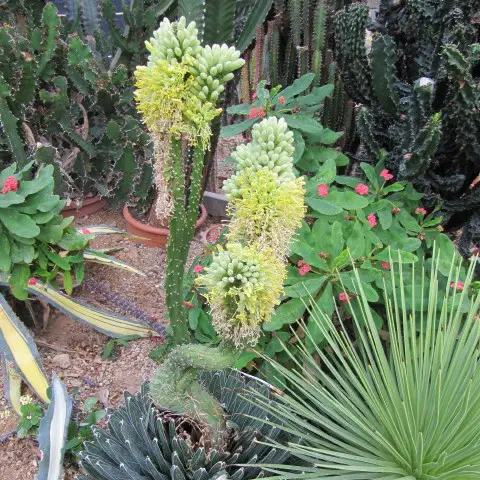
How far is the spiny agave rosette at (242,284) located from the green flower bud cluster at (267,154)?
5.6 inches

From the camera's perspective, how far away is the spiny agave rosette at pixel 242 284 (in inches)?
36.3

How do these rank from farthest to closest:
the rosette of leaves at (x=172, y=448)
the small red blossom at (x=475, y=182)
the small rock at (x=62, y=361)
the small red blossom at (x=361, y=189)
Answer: the small red blossom at (x=475, y=182), the small rock at (x=62, y=361), the small red blossom at (x=361, y=189), the rosette of leaves at (x=172, y=448)

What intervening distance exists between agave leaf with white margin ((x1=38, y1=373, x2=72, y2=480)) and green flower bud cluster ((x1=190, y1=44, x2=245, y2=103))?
46.2 inches

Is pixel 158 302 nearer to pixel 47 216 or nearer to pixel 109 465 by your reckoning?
pixel 47 216

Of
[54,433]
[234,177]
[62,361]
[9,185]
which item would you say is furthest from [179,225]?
[62,361]

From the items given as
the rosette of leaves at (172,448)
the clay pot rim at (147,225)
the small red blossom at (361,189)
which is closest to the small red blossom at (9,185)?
the clay pot rim at (147,225)

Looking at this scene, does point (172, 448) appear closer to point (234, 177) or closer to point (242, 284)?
point (242, 284)

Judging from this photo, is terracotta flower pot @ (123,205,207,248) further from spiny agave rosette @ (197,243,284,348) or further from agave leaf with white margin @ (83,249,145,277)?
spiny agave rosette @ (197,243,284,348)

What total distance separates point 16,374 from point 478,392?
158 centimetres

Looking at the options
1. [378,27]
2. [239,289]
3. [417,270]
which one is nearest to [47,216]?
[239,289]

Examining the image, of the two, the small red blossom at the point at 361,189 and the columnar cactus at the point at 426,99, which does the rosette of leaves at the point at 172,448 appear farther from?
the columnar cactus at the point at 426,99

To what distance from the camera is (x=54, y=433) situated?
1550 millimetres

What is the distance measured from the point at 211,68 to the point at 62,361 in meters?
1.49

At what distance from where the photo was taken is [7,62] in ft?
8.25
